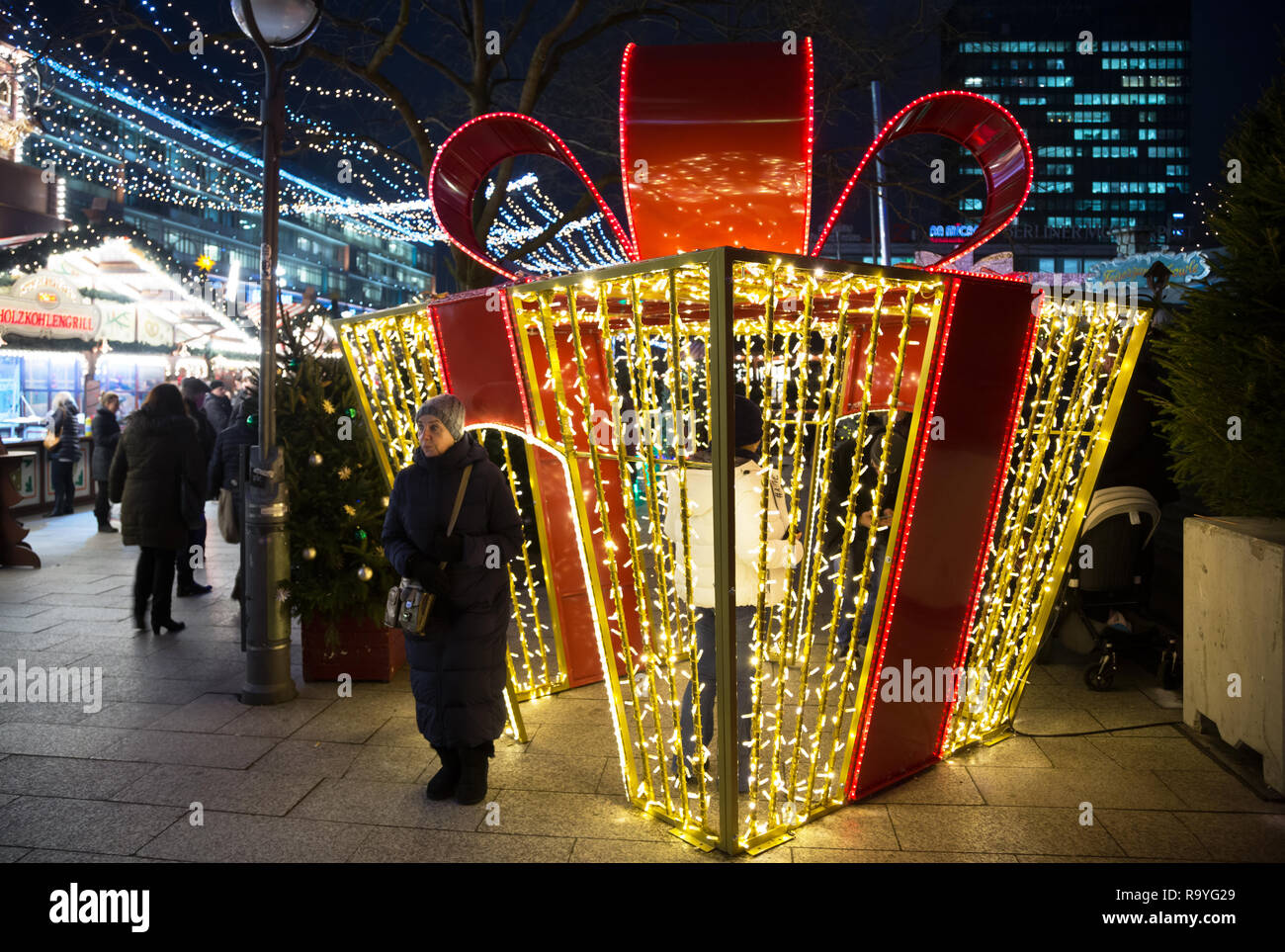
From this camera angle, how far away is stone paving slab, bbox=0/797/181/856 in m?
3.85

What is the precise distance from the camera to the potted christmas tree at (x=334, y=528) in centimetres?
603

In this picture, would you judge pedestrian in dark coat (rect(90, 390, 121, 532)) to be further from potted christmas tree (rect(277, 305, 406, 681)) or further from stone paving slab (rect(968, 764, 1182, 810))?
stone paving slab (rect(968, 764, 1182, 810))

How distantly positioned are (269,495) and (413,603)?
2.25 metres

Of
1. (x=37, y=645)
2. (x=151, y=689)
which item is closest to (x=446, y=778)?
(x=151, y=689)

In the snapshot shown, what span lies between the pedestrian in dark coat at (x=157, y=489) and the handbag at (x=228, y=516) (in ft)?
1.68

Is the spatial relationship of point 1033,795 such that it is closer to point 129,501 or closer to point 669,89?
point 669,89

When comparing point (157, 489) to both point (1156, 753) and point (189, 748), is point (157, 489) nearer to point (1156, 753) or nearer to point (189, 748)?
point (189, 748)

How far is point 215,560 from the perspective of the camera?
10.9 metres

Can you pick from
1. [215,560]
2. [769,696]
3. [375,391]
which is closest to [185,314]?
[215,560]

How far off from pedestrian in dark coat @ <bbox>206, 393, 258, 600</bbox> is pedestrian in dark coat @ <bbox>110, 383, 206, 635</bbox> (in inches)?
8.7

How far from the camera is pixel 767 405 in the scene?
3643 mm

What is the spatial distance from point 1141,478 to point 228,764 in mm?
5885

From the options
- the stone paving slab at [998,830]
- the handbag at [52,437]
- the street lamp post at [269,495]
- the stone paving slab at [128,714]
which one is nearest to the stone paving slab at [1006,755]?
the stone paving slab at [998,830]

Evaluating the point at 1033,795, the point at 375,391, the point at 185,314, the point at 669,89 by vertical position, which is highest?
the point at 185,314
